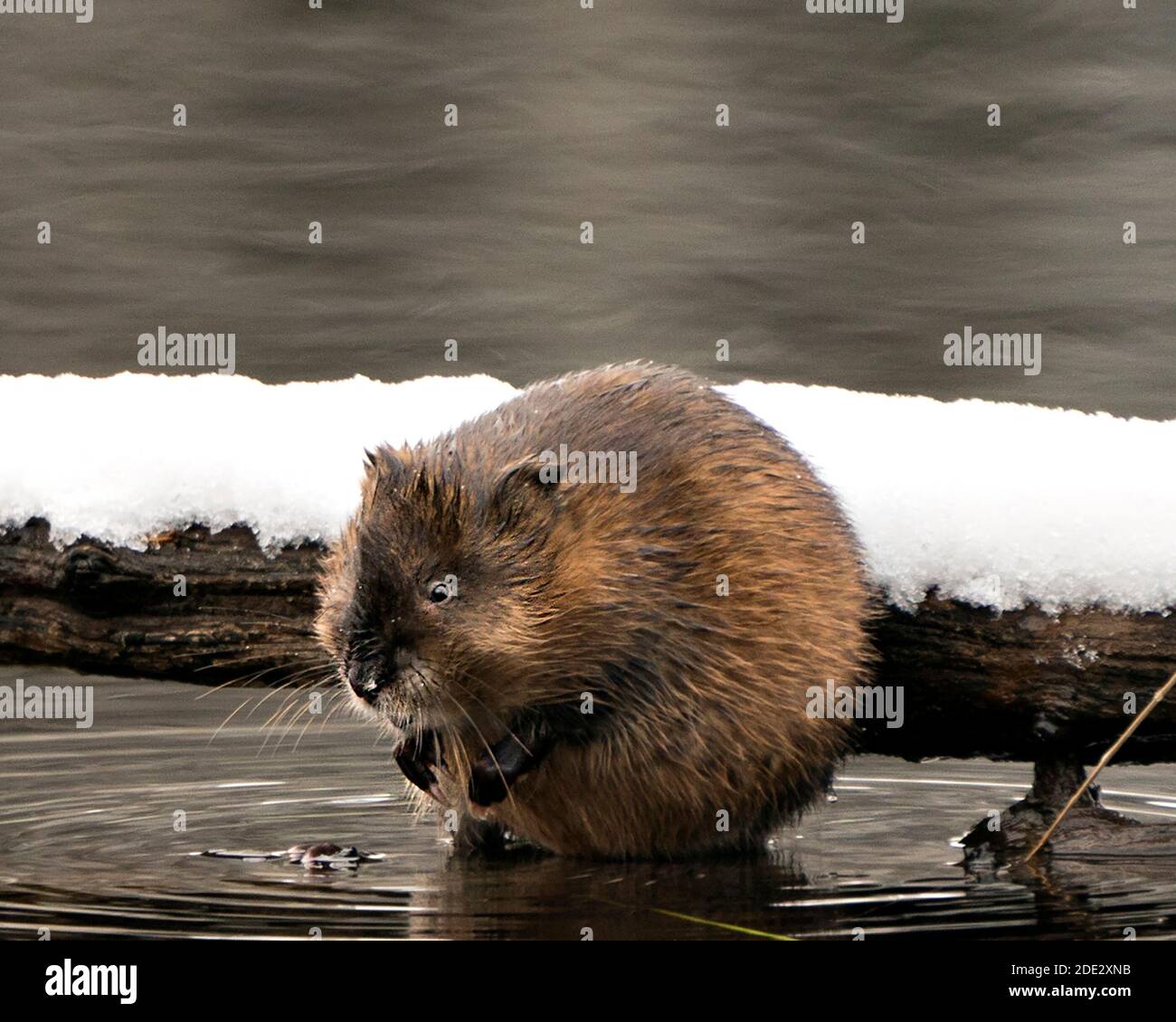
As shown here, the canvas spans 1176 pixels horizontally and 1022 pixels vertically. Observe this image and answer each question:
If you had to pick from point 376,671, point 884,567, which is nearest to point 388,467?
point 376,671

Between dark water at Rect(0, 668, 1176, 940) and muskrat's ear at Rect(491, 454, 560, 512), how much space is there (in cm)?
100

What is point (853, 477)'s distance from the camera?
530 centimetres

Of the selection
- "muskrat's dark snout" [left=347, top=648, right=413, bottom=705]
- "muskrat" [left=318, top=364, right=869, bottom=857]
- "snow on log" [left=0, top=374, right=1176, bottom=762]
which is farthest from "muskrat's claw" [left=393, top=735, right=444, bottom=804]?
"muskrat's dark snout" [left=347, top=648, right=413, bottom=705]

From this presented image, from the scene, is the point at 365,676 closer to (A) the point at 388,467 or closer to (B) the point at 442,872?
(A) the point at 388,467

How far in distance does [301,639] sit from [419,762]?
0.49m

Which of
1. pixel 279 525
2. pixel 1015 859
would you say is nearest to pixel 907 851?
pixel 1015 859

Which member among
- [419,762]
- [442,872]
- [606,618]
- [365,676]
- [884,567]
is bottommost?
[442,872]

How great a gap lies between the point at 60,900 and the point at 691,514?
186cm

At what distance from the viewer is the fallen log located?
4.96 metres

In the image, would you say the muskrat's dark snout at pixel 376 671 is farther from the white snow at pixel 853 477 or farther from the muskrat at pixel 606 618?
the white snow at pixel 853 477

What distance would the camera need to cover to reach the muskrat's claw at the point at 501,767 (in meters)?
4.71

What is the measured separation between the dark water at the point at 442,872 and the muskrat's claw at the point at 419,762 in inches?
8.5

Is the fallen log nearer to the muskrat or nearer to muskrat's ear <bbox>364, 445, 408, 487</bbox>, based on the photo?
the muskrat

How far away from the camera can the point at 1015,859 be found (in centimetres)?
499
